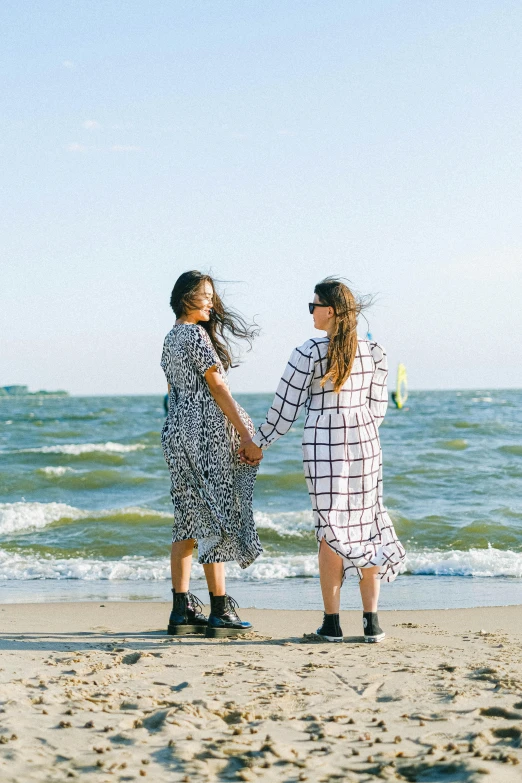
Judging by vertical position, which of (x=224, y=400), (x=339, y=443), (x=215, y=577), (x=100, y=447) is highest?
(x=224, y=400)

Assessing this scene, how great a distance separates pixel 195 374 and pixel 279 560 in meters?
3.39

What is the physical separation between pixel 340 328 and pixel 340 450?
1.86 ft

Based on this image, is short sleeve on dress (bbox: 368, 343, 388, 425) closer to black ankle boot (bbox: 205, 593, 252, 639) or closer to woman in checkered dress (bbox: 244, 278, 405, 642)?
woman in checkered dress (bbox: 244, 278, 405, 642)

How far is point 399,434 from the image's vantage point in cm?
2489

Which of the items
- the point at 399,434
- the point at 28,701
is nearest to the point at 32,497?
the point at 28,701

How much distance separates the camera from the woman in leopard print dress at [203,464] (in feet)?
13.8

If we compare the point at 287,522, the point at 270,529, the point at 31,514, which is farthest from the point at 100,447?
the point at 270,529

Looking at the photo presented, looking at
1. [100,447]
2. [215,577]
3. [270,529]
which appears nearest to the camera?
[215,577]

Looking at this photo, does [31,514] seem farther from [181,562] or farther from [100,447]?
[100,447]

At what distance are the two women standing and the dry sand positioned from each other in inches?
13.9

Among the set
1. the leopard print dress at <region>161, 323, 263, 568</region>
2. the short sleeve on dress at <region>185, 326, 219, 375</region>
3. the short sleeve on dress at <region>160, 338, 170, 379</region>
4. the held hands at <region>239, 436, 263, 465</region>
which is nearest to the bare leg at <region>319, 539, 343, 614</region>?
the leopard print dress at <region>161, 323, 263, 568</region>

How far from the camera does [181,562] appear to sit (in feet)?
14.2

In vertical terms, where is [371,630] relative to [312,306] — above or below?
below

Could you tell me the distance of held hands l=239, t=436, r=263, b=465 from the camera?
4145 millimetres
